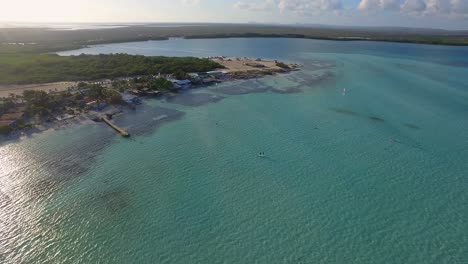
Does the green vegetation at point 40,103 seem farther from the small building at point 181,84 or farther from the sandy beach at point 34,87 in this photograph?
the small building at point 181,84

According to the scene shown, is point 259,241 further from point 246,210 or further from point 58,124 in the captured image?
point 58,124

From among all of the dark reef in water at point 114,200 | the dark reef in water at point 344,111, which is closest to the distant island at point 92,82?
the dark reef in water at point 114,200

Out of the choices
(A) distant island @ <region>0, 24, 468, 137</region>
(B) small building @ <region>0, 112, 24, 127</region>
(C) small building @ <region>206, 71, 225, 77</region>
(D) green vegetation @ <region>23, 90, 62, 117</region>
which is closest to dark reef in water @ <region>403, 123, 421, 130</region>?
(A) distant island @ <region>0, 24, 468, 137</region>

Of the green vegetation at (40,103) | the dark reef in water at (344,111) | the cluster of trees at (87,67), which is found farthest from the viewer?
the cluster of trees at (87,67)

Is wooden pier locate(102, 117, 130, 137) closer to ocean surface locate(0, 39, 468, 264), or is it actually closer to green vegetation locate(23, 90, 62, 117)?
ocean surface locate(0, 39, 468, 264)

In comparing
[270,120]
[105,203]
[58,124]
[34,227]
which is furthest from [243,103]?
[34,227]

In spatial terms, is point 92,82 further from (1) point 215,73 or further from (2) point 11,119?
(1) point 215,73
